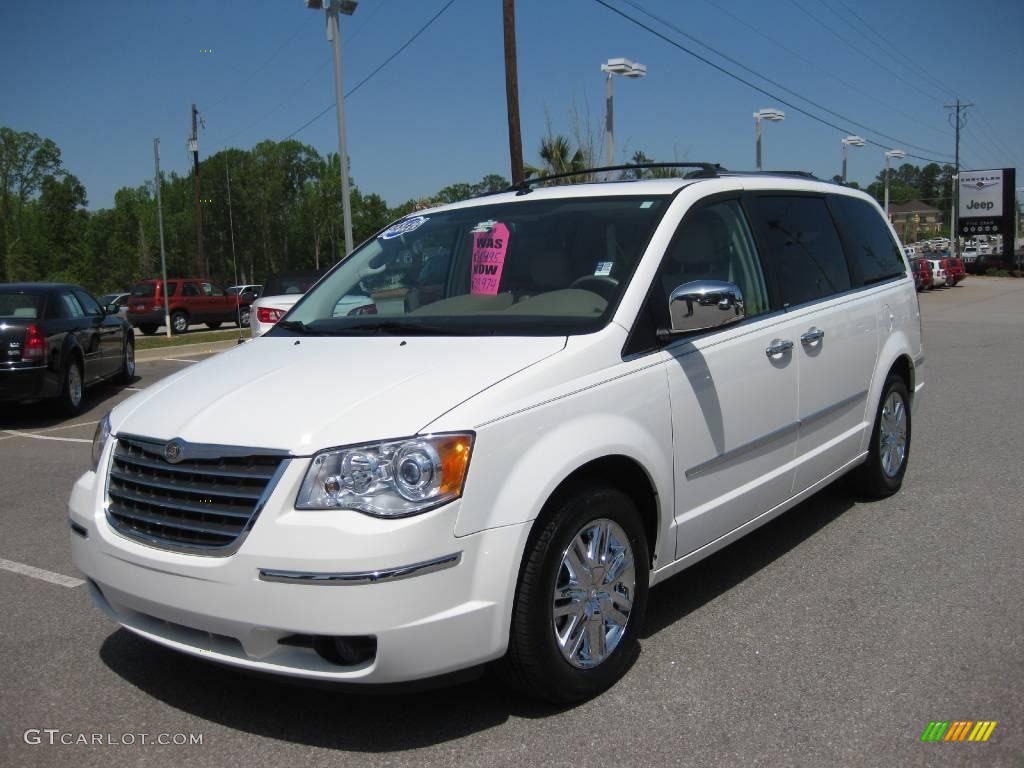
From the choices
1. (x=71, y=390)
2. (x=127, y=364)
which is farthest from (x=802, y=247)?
(x=127, y=364)

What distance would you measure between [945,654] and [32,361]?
960 centimetres

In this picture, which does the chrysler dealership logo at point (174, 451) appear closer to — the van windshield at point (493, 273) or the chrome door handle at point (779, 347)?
the van windshield at point (493, 273)

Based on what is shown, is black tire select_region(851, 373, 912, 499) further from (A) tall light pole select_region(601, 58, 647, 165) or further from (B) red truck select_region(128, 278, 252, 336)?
(B) red truck select_region(128, 278, 252, 336)

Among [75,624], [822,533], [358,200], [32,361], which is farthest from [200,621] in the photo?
[358,200]

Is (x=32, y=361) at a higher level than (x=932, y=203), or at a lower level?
lower

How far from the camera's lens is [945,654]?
3.67 meters

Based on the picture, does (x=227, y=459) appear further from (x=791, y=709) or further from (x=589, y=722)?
(x=791, y=709)

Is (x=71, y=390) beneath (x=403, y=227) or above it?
beneath

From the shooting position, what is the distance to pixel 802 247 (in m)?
5.04

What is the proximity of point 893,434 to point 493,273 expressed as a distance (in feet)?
10.2

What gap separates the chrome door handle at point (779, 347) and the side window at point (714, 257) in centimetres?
17

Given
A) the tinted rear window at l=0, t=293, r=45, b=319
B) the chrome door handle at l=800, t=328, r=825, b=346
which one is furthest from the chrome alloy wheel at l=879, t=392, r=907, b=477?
the tinted rear window at l=0, t=293, r=45, b=319

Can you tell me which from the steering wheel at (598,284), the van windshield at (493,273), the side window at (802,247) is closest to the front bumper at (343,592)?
the van windshield at (493,273)

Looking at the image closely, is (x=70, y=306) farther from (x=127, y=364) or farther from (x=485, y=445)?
(x=485, y=445)
